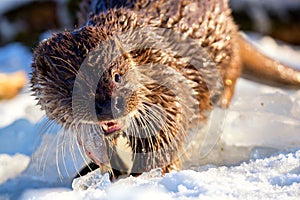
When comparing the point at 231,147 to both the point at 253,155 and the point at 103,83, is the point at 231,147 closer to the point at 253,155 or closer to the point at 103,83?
the point at 253,155

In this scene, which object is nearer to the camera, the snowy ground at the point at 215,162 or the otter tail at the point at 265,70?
the snowy ground at the point at 215,162

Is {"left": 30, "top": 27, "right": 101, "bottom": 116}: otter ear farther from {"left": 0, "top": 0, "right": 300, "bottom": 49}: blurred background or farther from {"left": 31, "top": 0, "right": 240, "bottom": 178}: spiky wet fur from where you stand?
{"left": 0, "top": 0, "right": 300, "bottom": 49}: blurred background

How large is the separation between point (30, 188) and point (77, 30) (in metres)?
A: 0.67

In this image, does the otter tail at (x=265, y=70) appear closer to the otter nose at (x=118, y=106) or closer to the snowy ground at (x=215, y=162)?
the snowy ground at (x=215, y=162)

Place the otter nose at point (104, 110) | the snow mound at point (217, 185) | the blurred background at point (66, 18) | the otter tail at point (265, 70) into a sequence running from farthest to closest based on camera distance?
the blurred background at point (66, 18), the otter tail at point (265, 70), the otter nose at point (104, 110), the snow mound at point (217, 185)

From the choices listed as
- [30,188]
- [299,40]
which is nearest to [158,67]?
[30,188]

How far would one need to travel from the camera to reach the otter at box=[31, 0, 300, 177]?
2.32 metres

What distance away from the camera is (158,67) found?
264 cm

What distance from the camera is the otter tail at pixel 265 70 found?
345 centimetres

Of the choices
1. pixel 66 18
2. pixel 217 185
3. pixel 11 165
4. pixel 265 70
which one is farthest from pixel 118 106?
pixel 66 18

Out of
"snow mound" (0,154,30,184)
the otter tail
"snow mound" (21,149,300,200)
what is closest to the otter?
the otter tail

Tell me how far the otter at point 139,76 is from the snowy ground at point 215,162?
0.48ft

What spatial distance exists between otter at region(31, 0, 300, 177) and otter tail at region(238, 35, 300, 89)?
0.47 feet

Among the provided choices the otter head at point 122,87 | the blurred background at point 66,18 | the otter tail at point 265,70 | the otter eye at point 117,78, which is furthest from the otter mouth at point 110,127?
the blurred background at point 66,18
